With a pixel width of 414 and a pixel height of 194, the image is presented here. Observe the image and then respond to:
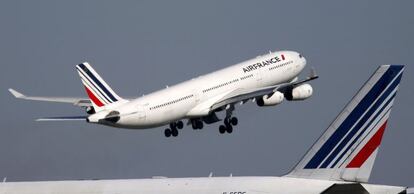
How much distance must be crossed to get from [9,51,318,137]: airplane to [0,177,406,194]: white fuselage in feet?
102

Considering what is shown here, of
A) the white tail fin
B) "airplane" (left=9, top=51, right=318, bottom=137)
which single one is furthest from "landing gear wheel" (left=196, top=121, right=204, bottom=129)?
the white tail fin

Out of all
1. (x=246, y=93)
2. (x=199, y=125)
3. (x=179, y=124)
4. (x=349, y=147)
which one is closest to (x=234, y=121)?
(x=246, y=93)

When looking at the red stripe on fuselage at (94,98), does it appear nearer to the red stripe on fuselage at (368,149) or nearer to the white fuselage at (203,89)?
the white fuselage at (203,89)

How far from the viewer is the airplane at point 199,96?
4382 inches

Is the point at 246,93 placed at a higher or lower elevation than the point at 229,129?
higher

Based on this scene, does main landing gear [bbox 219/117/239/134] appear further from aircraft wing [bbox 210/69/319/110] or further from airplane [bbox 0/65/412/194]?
airplane [bbox 0/65/412/194]

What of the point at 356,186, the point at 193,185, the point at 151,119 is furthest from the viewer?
the point at 151,119

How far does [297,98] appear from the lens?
11906cm

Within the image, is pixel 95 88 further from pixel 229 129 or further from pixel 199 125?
pixel 229 129

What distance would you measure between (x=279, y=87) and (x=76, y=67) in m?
17.6

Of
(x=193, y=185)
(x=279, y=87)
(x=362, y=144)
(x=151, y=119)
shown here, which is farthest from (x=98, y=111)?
(x=362, y=144)

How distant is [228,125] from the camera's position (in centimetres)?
11612

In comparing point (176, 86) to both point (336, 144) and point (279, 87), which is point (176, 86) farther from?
point (336, 144)

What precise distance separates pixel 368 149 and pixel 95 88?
4859cm
